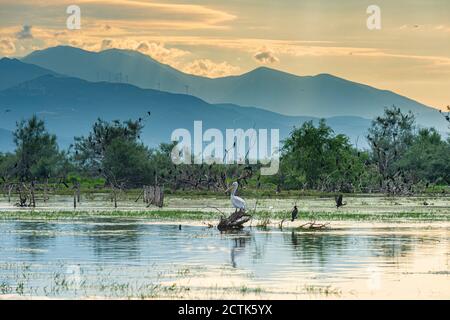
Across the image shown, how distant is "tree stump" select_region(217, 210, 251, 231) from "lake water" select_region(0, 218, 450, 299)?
326 millimetres

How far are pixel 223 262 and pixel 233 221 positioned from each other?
989cm

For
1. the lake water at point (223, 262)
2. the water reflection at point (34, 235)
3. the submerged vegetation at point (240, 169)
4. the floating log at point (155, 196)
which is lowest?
the lake water at point (223, 262)

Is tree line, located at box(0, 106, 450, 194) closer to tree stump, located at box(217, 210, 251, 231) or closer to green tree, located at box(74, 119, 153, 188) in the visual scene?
green tree, located at box(74, 119, 153, 188)

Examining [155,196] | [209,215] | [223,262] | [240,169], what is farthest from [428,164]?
[223,262]

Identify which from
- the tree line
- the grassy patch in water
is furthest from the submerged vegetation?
the grassy patch in water

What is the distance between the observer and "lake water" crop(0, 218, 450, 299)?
917 inches

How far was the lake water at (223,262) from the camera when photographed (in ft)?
76.4

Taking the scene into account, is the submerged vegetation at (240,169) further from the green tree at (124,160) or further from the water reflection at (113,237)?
the water reflection at (113,237)

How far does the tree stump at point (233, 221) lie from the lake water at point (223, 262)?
0.33 m

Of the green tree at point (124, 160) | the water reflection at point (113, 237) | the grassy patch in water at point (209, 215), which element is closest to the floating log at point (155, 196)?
the grassy patch in water at point (209, 215)

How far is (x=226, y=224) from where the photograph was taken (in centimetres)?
3875

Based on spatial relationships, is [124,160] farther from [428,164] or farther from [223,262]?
[223,262]
